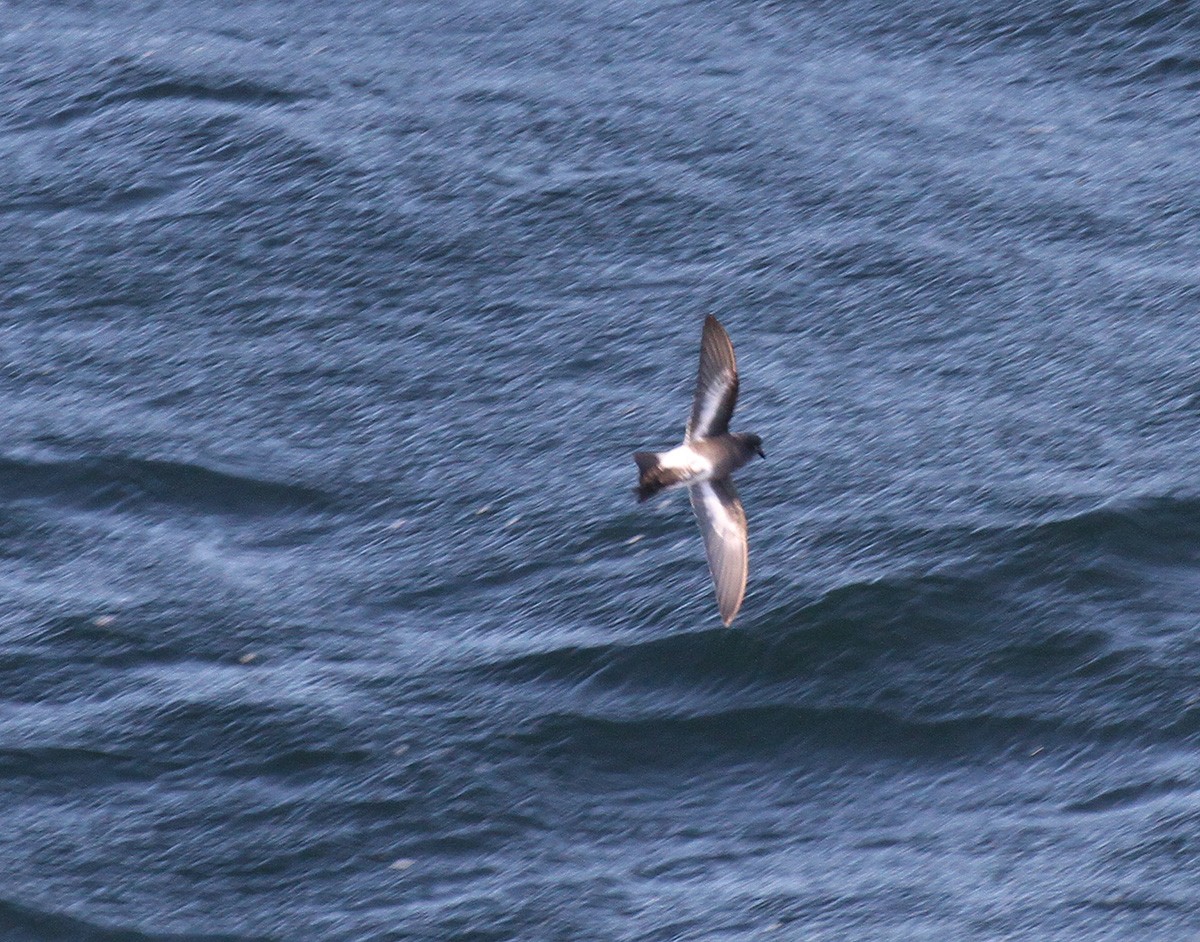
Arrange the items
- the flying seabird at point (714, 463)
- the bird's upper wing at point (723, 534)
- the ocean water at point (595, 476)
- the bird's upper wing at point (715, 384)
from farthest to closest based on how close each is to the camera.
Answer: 1. the ocean water at point (595, 476)
2. the bird's upper wing at point (715, 384)
3. the flying seabird at point (714, 463)
4. the bird's upper wing at point (723, 534)

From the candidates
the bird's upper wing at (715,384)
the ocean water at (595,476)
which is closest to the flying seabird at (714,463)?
the bird's upper wing at (715,384)

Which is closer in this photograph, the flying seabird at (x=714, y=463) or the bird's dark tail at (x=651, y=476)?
the bird's dark tail at (x=651, y=476)

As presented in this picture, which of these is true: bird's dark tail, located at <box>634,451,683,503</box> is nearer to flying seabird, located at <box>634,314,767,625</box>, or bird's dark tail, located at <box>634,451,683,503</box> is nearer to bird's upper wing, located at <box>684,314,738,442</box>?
flying seabird, located at <box>634,314,767,625</box>

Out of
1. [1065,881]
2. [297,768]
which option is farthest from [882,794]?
[297,768]

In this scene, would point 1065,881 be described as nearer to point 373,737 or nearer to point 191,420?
point 373,737

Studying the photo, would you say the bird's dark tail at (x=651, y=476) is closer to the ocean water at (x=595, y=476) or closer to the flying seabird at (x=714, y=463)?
the flying seabird at (x=714, y=463)

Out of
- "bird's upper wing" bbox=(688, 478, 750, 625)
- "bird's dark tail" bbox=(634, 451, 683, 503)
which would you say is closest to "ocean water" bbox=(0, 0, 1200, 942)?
"bird's upper wing" bbox=(688, 478, 750, 625)

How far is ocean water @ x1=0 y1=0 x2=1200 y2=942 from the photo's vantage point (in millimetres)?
24656

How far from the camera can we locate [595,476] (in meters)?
27.7

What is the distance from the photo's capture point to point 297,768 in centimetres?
2612

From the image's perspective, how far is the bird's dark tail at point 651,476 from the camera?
18.0m

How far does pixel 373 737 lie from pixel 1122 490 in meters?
8.85

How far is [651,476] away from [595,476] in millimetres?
9433

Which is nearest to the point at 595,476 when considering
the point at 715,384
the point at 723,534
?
the point at 715,384
